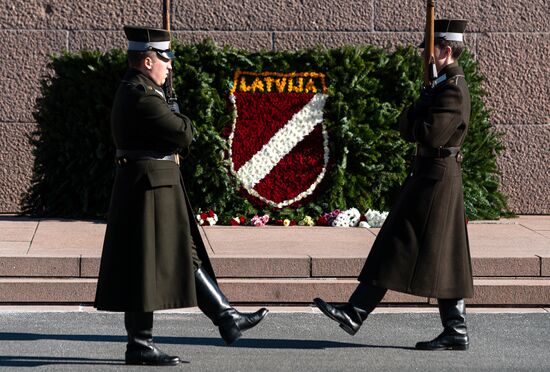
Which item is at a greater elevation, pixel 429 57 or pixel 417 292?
pixel 429 57

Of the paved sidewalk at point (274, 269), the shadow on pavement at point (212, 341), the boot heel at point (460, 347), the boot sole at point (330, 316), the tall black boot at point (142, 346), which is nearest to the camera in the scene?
the tall black boot at point (142, 346)

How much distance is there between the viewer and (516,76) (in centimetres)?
1305

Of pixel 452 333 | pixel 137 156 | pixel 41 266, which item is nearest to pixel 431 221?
pixel 452 333

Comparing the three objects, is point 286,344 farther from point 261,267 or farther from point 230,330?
point 261,267

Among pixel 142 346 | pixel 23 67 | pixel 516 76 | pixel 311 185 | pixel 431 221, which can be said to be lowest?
pixel 142 346

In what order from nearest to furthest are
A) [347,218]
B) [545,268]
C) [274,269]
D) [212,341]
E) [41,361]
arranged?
[41,361]
[212,341]
[274,269]
[545,268]
[347,218]

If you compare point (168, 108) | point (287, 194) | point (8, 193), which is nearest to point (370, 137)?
point (287, 194)

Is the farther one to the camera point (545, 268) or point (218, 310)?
point (545, 268)

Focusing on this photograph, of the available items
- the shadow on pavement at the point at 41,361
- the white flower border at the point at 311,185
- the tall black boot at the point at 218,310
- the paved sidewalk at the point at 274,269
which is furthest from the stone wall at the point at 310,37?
the shadow on pavement at the point at 41,361

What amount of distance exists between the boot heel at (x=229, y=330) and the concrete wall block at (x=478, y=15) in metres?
6.53

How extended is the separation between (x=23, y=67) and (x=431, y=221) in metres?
6.61

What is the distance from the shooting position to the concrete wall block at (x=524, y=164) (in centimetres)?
1302

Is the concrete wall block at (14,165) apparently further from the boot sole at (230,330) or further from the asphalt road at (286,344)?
the boot sole at (230,330)

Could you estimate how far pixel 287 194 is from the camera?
1159 centimetres
